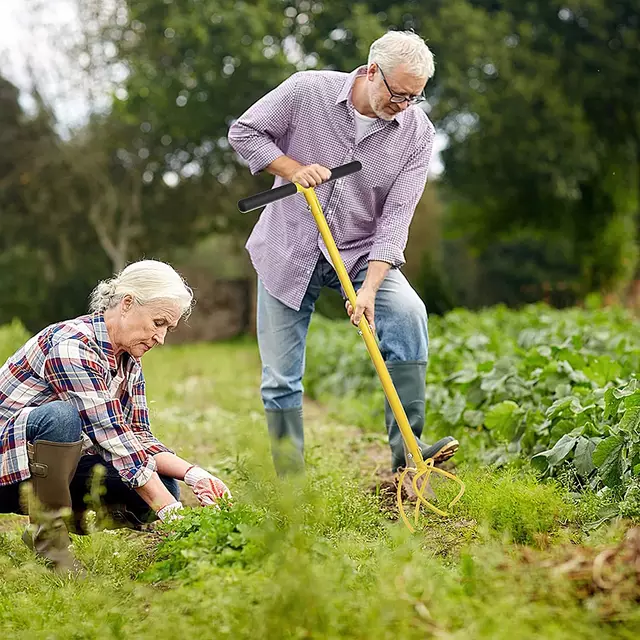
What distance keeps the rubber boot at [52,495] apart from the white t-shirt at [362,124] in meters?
1.73

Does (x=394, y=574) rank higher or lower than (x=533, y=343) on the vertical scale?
higher

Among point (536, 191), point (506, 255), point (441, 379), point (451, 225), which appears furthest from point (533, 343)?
point (506, 255)

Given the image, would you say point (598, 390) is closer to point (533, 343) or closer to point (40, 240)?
point (533, 343)

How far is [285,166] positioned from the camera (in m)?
3.81

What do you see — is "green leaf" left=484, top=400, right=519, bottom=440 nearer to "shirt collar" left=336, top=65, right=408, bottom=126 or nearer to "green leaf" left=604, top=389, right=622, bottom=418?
"green leaf" left=604, top=389, right=622, bottom=418

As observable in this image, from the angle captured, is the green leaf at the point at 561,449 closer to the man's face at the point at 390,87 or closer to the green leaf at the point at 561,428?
the green leaf at the point at 561,428

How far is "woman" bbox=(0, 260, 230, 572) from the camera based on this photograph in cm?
304

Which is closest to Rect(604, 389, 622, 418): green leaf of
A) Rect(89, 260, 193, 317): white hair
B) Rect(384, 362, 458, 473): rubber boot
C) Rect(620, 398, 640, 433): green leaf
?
Rect(620, 398, 640, 433): green leaf

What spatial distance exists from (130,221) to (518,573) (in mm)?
22153

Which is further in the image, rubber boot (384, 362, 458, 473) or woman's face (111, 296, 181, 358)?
rubber boot (384, 362, 458, 473)

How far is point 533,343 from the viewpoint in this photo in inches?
270

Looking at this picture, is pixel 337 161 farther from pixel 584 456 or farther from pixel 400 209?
pixel 584 456

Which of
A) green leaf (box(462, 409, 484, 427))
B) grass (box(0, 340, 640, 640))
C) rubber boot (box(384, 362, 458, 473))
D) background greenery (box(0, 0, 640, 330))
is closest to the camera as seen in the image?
grass (box(0, 340, 640, 640))

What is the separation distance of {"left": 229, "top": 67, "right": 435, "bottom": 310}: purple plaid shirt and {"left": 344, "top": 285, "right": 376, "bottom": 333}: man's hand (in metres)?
0.18
